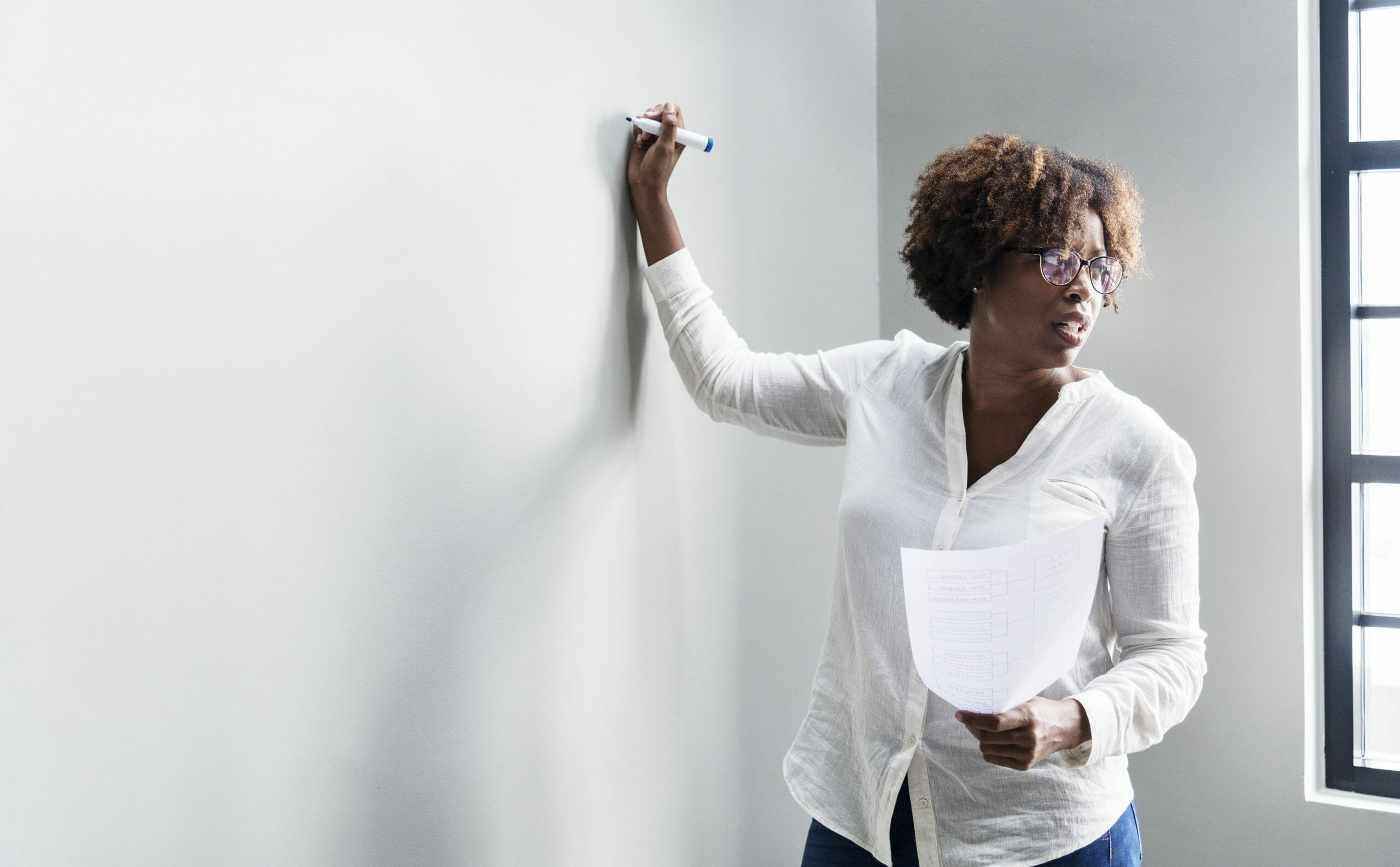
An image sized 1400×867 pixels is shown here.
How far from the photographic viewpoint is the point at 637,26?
1.24 m

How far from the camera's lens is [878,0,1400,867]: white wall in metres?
1.84

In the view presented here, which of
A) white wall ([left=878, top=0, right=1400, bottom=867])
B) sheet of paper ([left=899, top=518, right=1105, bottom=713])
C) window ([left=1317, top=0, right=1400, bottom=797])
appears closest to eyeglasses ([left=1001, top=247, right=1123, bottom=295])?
sheet of paper ([left=899, top=518, right=1105, bottom=713])

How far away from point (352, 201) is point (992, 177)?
71 cm

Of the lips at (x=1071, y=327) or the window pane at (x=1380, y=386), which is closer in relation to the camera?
the lips at (x=1071, y=327)

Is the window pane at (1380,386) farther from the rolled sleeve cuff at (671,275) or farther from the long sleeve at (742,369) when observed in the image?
the rolled sleeve cuff at (671,275)

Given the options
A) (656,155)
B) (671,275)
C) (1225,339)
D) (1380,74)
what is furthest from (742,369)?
(1380,74)

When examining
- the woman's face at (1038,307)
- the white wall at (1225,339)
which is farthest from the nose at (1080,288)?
the white wall at (1225,339)

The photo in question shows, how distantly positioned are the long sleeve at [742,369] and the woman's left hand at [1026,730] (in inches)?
17.3

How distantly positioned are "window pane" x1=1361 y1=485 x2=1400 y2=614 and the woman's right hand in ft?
4.92

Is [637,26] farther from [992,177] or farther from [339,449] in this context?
[339,449]

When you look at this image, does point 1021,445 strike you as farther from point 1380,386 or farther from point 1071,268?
point 1380,386

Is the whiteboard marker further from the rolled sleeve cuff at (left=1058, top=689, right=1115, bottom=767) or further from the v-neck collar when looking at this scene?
the rolled sleeve cuff at (left=1058, top=689, right=1115, bottom=767)

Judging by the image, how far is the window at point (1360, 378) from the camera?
1.91 meters

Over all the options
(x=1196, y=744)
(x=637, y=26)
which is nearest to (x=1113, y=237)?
(x=637, y=26)
